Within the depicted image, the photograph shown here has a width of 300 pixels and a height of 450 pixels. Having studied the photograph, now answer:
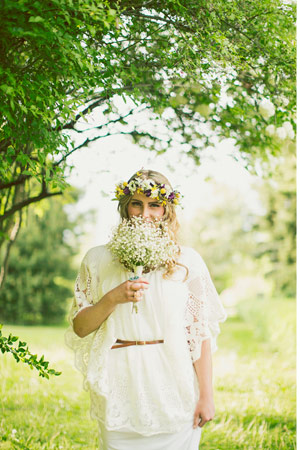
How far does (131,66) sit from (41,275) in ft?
55.8

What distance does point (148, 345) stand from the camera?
257 cm

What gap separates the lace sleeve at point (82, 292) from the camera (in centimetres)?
275

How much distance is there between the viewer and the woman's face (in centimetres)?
277

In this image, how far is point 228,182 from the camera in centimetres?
3338

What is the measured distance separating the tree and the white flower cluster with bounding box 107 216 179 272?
0.52m

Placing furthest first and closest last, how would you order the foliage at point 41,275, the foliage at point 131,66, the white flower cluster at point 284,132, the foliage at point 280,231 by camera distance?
the foliage at point 280,231 → the foliage at point 41,275 → the white flower cluster at point 284,132 → the foliage at point 131,66

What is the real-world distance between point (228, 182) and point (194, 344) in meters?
31.4

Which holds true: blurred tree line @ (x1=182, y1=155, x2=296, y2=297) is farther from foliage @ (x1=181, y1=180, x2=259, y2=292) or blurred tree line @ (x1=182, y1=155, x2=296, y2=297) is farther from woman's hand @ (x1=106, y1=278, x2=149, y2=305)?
woman's hand @ (x1=106, y1=278, x2=149, y2=305)

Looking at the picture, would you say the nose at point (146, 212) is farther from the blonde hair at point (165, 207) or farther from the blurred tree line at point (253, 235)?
the blurred tree line at point (253, 235)

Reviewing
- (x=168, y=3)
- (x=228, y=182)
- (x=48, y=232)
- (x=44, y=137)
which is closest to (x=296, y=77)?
(x=168, y=3)

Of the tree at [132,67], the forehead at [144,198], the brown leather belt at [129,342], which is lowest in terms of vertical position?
the brown leather belt at [129,342]

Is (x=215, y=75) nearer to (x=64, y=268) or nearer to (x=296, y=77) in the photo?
(x=296, y=77)

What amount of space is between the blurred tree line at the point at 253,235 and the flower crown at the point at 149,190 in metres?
14.3

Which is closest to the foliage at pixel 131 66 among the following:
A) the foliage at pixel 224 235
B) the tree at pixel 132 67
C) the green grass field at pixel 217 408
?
the tree at pixel 132 67
